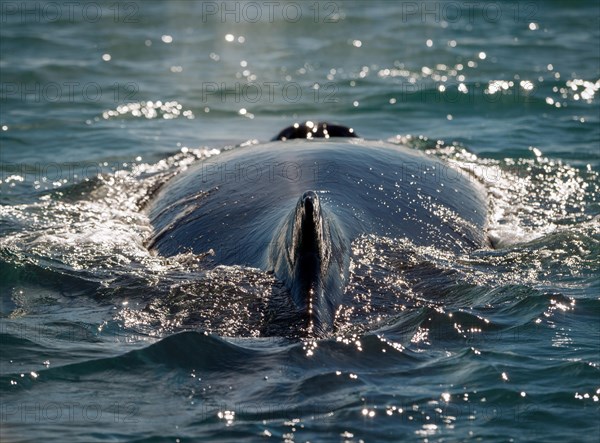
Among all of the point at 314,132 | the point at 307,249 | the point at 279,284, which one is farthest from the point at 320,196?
the point at 314,132

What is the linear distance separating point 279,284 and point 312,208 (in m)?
0.57

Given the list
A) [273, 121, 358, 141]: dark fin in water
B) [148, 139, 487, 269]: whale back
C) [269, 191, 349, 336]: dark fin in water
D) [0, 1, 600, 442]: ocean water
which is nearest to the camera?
[0, 1, 600, 442]: ocean water

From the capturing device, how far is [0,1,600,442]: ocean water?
5.47 metres

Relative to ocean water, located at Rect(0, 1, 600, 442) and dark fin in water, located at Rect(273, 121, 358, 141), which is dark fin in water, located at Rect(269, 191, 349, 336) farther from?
dark fin in water, located at Rect(273, 121, 358, 141)

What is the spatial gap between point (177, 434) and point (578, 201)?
583cm

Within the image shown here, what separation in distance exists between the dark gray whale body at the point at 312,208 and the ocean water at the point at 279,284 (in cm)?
19

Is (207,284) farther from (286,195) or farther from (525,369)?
(525,369)

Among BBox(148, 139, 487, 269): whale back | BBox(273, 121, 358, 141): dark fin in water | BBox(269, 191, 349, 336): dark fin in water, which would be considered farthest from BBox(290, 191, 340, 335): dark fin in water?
BBox(273, 121, 358, 141): dark fin in water

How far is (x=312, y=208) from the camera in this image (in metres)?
6.27

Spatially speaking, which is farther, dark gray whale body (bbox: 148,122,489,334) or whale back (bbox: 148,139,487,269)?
whale back (bbox: 148,139,487,269)

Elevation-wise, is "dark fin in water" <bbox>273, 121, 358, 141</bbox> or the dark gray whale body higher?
"dark fin in water" <bbox>273, 121, 358, 141</bbox>

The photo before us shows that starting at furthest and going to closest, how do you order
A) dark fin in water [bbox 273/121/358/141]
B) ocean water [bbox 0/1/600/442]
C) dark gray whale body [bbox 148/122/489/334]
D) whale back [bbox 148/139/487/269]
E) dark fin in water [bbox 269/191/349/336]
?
dark fin in water [bbox 273/121/358/141]
whale back [bbox 148/139/487/269]
dark gray whale body [bbox 148/122/489/334]
dark fin in water [bbox 269/191/349/336]
ocean water [bbox 0/1/600/442]

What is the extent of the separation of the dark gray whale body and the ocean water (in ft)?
0.63

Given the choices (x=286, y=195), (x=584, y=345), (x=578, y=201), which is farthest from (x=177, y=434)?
(x=578, y=201)
